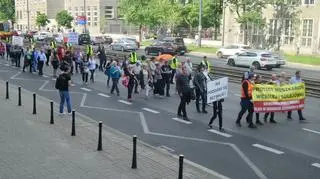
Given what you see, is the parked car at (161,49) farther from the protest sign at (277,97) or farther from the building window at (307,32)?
the protest sign at (277,97)

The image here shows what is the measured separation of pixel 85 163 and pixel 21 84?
14.2 metres

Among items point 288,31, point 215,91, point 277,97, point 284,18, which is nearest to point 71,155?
point 215,91

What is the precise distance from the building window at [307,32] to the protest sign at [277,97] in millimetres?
34319

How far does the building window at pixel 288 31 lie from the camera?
50.9 m

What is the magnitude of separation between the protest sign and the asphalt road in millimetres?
536

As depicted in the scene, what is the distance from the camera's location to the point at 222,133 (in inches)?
547

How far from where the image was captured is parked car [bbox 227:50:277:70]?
3516 cm

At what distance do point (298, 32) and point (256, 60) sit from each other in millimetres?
16895

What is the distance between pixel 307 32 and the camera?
49281mm

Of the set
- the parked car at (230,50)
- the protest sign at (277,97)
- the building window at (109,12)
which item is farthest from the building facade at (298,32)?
the building window at (109,12)

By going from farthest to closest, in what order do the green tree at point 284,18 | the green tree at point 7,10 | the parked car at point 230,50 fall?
the green tree at point 7,10 → the green tree at point 284,18 → the parked car at point 230,50

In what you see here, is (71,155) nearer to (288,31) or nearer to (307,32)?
(307,32)

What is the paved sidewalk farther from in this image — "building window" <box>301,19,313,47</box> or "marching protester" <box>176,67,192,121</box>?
"building window" <box>301,19,313,47</box>

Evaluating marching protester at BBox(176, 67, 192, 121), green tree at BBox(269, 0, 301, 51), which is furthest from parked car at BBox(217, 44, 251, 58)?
marching protester at BBox(176, 67, 192, 121)
